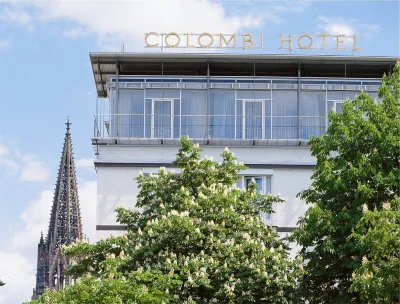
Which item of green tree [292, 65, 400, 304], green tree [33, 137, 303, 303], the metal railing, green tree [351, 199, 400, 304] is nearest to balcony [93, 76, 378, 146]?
the metal railing

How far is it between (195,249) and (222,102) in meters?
13.2

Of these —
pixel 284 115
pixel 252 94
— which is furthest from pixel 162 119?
pixel 284 115

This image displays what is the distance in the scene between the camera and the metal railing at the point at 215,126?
43.1m

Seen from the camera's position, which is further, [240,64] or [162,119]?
[240,64]

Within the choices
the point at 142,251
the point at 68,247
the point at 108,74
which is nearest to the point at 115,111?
the point at 108,74

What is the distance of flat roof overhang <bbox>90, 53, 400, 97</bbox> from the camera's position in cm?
4328

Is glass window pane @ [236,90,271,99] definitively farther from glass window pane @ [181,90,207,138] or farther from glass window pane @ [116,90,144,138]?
glass window pane @ [116,90,144,138]

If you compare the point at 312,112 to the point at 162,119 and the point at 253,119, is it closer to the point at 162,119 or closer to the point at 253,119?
the point at 253,119

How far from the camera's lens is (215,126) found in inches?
1705

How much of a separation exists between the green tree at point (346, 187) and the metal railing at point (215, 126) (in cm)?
1190

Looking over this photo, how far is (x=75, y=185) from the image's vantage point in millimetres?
158875

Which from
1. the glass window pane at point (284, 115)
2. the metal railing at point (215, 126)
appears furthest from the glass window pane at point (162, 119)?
the glass window pane at point (284, 115)

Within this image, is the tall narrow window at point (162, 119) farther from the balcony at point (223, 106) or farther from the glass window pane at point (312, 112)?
the glass window pane at point (312, 112)

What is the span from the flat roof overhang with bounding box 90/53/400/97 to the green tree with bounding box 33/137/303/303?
10.3 metres
